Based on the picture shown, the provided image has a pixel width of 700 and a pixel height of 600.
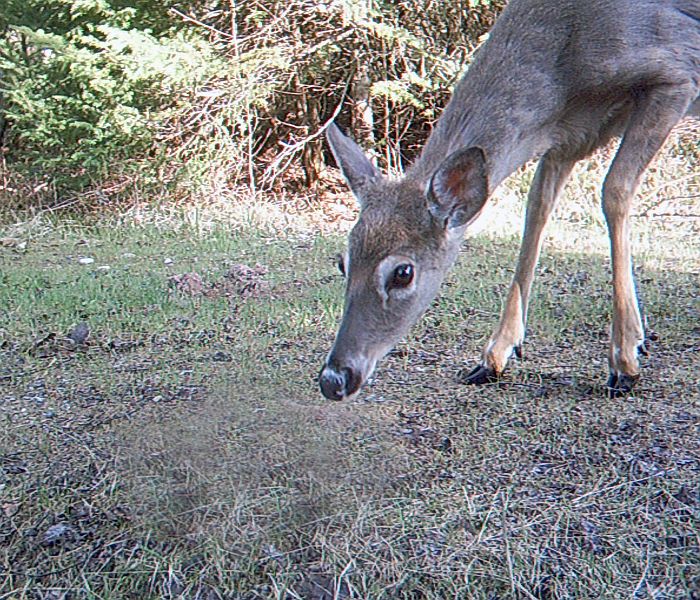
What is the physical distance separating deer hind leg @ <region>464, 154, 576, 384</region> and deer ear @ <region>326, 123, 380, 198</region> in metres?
1.07

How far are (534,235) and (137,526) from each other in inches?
104

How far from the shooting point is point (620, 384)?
3.95m

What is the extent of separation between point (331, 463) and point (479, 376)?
4.07 ft

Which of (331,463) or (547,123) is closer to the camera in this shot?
(331,463)

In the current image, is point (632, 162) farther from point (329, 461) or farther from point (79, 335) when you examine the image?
point (79, 335)

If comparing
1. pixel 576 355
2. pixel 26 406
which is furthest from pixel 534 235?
pixel 26 406

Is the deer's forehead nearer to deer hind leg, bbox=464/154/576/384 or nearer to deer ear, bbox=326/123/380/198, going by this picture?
deer ear, bbox=326/123/380/198

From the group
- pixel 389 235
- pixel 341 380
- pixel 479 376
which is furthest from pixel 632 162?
pixel 341 380

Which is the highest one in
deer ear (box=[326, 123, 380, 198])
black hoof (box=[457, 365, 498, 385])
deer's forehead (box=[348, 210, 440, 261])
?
deer ear (box=[326, 123, 380, 198])

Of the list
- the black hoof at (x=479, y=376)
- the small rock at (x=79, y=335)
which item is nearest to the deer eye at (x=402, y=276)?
the black hoof at (x=479, y=376)

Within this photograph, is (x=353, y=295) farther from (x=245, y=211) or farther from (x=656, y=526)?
(x=245, y=211)

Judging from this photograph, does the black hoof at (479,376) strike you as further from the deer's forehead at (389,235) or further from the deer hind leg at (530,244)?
the deer's forehead at (389,235)

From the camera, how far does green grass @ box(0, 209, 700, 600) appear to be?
2.61 metres

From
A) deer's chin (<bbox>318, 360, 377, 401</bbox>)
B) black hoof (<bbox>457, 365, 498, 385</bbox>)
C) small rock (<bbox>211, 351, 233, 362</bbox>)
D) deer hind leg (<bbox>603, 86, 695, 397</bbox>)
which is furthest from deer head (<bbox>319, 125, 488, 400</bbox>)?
small rock (<bbox>211, 351, 233, 362</bbox>)
